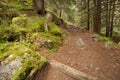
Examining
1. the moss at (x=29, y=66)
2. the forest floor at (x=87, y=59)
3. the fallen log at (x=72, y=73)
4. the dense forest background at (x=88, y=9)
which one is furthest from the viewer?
the dense forest background at (x=88, y=9)

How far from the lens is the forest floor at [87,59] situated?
6.74m

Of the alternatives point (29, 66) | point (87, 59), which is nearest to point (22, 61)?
point (29, 66)

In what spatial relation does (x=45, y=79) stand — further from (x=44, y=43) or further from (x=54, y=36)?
(x=54, y=36)

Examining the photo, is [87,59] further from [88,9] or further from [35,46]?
[88,9]

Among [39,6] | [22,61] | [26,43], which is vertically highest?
[39,6]

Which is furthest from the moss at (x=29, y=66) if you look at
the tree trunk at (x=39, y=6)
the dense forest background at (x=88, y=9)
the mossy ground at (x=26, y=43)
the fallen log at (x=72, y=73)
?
the tree trunk at (x=39, y=6)

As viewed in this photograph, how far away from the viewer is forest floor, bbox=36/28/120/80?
22.1 ft

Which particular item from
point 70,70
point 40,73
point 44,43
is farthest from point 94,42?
point 40,73

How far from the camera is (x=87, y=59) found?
7.96m

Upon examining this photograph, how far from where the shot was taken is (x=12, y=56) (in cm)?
582

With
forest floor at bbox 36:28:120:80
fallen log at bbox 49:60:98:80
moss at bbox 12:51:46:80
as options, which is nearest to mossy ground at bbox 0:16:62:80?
moss at bbox 12:51:46:80

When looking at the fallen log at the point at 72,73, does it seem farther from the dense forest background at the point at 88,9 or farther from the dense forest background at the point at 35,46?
the dense forest background at the point at 88,9

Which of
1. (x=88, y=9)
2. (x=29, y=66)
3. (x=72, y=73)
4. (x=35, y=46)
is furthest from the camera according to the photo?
(x=88, y=9)

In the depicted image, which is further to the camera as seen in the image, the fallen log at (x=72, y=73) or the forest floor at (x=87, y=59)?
the forest floor at (x=87, y=59)
